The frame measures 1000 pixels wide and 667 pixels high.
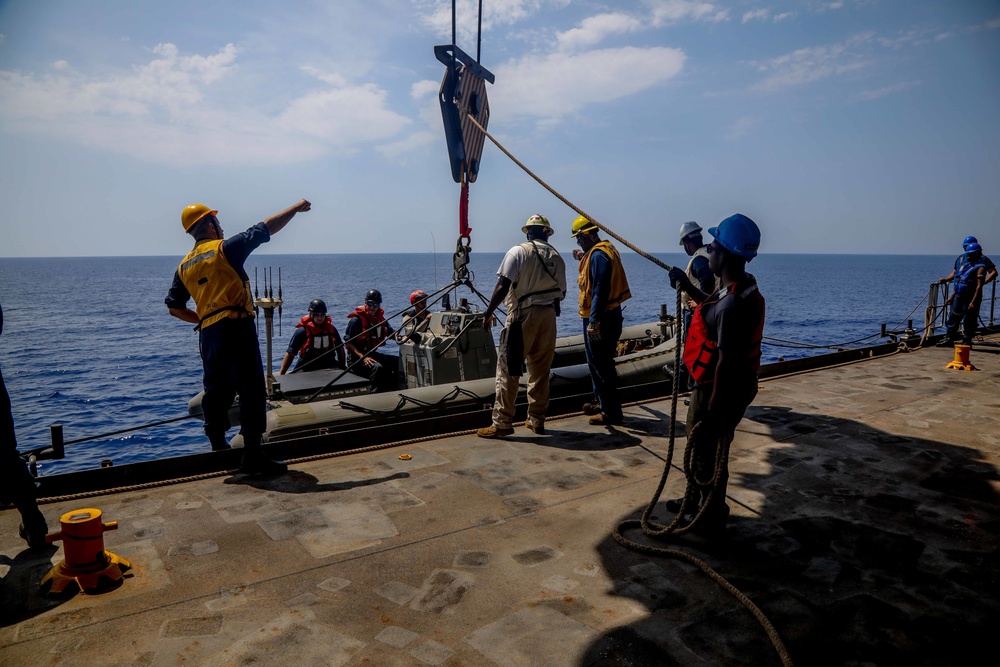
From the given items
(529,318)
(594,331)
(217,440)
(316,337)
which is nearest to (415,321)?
(316,337)

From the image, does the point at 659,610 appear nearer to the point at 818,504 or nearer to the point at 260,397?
the point at 818,504

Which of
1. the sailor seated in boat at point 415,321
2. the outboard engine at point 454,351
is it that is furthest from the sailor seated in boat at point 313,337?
the outboard engine at point 454,351

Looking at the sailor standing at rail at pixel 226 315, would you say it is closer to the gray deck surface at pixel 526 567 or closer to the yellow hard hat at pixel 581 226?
the gray deck surface at pixel 526 567

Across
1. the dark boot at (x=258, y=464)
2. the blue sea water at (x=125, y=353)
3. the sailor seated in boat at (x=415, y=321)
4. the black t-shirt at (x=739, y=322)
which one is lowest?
the blue sea water at (x=125, y=353)

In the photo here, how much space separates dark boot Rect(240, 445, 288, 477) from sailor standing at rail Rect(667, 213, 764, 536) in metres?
2.73

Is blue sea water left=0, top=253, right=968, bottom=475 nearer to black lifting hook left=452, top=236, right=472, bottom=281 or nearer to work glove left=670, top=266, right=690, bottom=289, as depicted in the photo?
black lifting hook left=452, top=236, right=472, bottom=281

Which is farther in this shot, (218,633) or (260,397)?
(260,397)

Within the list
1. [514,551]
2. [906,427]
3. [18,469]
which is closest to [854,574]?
[514,551]

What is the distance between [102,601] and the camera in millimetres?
2689

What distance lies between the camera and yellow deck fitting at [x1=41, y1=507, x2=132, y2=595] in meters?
2.76

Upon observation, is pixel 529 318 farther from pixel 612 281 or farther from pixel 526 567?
pixel 526 567

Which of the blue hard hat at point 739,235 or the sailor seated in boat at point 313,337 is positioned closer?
the blue hard hat at point 739,235

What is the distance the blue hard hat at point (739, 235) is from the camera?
304 cm

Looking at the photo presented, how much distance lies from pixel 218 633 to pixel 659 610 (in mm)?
1755
